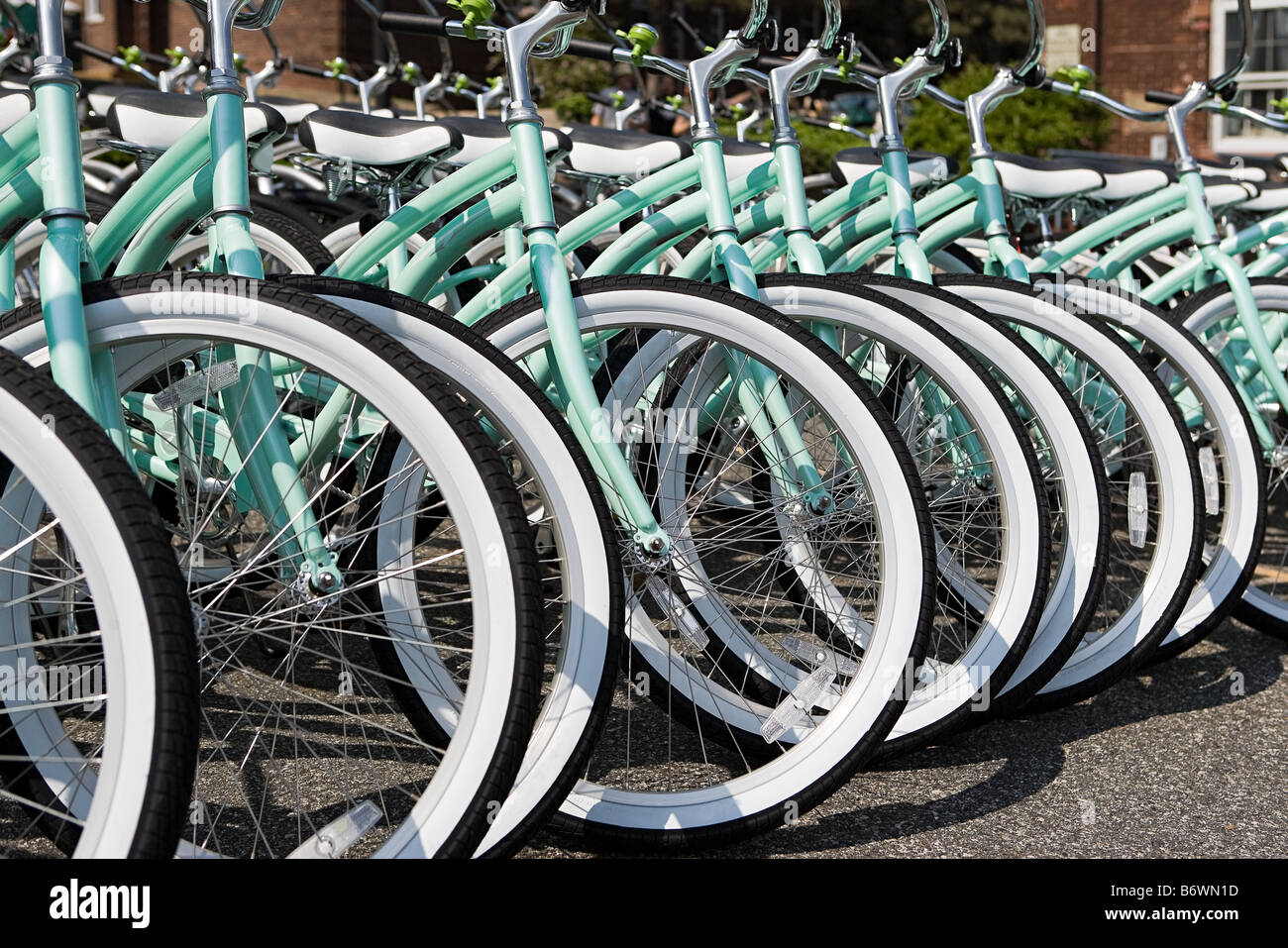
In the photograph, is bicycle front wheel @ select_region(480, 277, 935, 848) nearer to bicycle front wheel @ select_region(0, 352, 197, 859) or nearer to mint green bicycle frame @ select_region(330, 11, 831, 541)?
mint green bicycle frame @ select_region(330, 11, 831, 541)

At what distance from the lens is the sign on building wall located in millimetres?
16469

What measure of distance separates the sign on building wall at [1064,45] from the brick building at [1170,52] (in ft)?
0.04

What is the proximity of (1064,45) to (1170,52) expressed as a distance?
120cm

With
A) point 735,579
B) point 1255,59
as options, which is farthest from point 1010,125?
point 735,579

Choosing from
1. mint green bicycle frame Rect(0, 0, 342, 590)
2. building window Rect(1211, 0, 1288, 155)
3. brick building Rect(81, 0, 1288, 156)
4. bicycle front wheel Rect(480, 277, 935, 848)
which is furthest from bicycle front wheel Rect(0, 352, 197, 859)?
building window Rect(1211, 0, 1288, 155)

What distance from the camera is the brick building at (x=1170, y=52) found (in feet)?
50.7

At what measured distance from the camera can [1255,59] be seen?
15.9 m

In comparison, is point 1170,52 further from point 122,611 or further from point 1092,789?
point 122,611

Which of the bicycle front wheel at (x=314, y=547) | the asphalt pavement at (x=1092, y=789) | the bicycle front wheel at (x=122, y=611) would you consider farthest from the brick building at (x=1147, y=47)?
the bicycle front wheel at (x=122, y=611)

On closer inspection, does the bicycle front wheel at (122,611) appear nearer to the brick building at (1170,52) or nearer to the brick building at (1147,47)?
the brick building at (1147,47)

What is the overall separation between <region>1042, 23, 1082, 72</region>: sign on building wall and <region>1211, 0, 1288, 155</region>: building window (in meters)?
1.50
